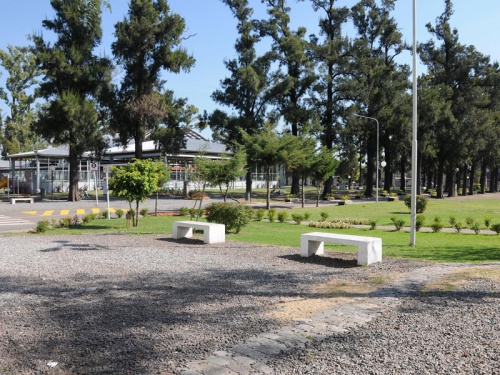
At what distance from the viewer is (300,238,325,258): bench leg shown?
35.9 feet

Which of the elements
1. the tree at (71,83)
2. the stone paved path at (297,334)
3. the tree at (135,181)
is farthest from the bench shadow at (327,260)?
the tree at (71,83)

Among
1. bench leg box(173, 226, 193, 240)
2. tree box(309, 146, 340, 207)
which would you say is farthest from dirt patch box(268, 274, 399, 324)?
tree box(309, 146, 340, 207)

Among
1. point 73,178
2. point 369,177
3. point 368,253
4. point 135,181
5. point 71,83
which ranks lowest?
point 368,253

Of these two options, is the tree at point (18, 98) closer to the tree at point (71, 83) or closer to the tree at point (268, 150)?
the tree at point (71, 83)

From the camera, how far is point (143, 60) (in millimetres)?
42688

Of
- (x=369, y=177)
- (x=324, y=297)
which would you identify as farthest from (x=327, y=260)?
(x=369, y=177)

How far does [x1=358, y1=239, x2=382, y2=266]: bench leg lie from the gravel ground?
28 centimetres

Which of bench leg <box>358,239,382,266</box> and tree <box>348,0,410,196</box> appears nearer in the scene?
bench leg <box>358,239,382,266</box>

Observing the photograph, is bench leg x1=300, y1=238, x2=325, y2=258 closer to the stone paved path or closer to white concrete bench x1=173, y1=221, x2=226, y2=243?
white concrete bench x1=173, y1=221, x2=226, y2=243

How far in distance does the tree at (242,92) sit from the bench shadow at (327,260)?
32444 millimetres

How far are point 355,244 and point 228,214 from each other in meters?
6.34

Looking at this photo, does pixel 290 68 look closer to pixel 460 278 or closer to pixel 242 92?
pixel 242 92

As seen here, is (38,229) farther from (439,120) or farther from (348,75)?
(439,120)

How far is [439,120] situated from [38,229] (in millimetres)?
43289
